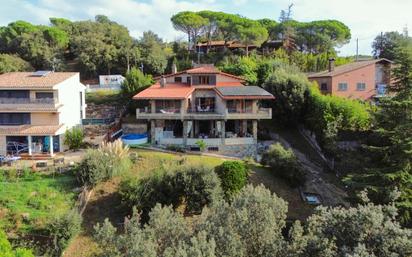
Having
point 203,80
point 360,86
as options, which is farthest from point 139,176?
point 360,86

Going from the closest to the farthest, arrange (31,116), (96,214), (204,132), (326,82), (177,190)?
(177,190) → (96,214) → (31,116) → (204,132) → (326,82)

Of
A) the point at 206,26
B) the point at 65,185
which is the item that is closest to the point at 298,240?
the point at 65,185

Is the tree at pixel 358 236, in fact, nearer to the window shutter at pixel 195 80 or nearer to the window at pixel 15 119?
the window shutter at pixel 195 80

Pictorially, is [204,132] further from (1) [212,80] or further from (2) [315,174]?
(2) [315,174]

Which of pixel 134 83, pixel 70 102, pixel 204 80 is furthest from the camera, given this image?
pixel 134 83

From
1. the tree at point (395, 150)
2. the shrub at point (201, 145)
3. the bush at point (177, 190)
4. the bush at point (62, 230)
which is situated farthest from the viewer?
the shrub at point (201, 145)

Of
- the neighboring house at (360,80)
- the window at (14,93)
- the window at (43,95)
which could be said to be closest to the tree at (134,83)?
the window at (43,95)

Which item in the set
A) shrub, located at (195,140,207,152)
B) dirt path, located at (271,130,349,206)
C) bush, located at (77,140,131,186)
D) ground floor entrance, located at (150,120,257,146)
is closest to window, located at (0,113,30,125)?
bush, located at (77,140,131,186)

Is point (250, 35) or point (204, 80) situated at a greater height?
point (250, 35)

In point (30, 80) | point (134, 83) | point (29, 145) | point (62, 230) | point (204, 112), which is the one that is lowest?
point (62, 230)
